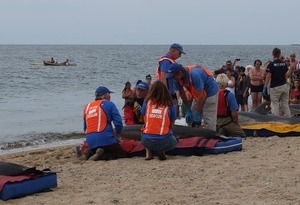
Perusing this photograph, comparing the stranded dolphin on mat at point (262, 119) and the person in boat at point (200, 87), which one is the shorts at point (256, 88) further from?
the person in boat at point (200, 87)

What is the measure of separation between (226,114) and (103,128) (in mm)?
2876

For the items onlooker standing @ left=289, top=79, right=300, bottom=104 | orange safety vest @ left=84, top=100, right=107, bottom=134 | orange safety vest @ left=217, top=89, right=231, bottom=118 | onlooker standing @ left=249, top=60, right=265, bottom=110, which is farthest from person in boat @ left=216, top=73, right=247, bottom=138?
onlooker standing @ left=289, top=79, right=300, bottom=104

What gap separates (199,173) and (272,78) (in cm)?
590

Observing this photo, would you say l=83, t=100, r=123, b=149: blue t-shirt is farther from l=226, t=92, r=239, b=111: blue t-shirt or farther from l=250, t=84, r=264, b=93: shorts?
l=250, t=84, r=264, b=93: shorts

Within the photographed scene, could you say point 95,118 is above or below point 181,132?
above

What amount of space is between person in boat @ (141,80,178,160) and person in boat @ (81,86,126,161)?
0.58m

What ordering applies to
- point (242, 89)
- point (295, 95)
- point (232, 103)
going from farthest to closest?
point (242, 89), point (295, 95), point (232, 103)

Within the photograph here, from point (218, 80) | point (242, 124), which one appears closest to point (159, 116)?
point (218, 80)

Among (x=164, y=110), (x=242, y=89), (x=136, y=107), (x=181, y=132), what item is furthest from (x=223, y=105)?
(x=242, y=89)

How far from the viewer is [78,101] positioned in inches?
1160

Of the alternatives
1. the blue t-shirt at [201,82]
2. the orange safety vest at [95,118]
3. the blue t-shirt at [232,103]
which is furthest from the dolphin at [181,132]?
the orange safety vest at [95,118]

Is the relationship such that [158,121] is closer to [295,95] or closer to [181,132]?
[181,132]

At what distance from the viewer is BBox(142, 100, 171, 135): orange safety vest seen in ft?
32.2

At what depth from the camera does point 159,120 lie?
981 centimetres
